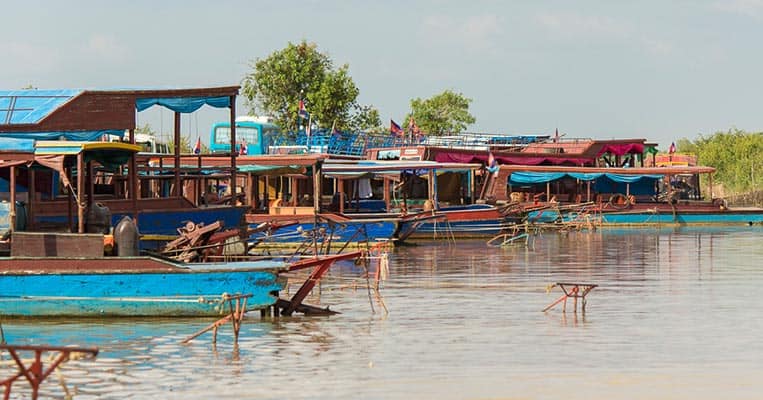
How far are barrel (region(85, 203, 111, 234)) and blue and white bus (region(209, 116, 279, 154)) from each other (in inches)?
1114

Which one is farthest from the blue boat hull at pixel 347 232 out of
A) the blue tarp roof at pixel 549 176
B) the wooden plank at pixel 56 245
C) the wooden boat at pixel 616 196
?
the blue tarp roof at pixel 549 176

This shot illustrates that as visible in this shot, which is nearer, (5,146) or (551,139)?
(5,146)

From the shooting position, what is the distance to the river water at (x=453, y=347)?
11430mm

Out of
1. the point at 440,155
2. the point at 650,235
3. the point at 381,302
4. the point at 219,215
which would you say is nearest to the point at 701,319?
the point at 381,302

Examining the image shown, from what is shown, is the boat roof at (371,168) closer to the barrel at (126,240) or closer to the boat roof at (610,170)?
the boat roof at (610,170)

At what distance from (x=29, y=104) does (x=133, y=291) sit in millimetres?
7796

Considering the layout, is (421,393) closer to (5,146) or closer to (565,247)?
(5,146)

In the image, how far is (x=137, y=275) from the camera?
14789mm

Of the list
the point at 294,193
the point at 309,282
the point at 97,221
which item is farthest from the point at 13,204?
the point at 294,193

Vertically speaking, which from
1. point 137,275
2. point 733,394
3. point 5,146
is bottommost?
point 733,394

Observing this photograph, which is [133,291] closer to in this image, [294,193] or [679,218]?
[294,193]

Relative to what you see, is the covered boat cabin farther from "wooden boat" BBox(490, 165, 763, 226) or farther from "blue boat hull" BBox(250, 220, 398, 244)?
"blue boat hull" BBox(250, 220, 398, 244)

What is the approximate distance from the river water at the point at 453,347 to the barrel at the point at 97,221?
2321mm

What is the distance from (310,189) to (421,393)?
78.6 ft
